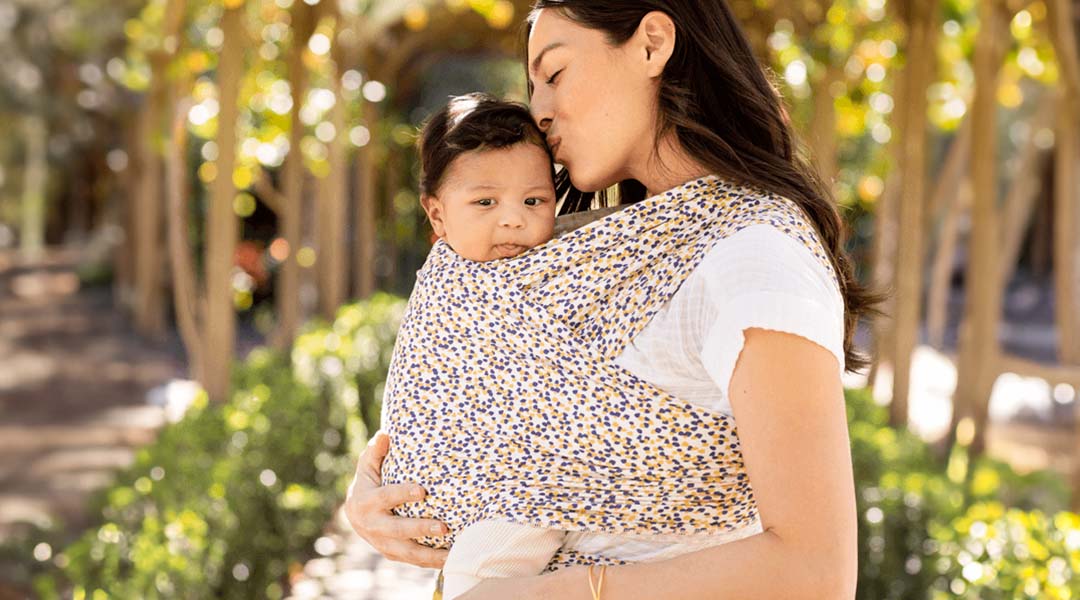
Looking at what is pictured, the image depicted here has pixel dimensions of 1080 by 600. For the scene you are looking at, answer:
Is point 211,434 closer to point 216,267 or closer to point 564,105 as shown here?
point 216,267

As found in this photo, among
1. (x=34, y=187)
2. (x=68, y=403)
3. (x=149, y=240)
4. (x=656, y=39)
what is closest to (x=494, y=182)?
(x=656, y=39)

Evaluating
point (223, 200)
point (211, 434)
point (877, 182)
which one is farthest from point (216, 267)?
point (877, 182)

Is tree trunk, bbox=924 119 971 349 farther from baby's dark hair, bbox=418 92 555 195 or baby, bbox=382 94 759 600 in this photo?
baby, bbox=382 94 759 600

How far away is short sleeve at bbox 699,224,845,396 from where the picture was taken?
1.45 metres

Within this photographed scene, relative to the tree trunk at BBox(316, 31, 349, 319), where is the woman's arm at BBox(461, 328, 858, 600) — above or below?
above

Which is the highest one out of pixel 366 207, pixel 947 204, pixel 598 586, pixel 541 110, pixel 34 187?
pixel 541 110

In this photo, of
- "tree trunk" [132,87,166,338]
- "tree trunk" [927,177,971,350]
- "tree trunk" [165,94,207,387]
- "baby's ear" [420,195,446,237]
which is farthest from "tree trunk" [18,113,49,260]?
"baby's ear" [420,195,446,237]

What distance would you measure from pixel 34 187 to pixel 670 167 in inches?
1945

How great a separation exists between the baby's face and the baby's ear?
0.08 m

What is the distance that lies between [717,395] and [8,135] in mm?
44668

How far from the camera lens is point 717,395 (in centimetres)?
160

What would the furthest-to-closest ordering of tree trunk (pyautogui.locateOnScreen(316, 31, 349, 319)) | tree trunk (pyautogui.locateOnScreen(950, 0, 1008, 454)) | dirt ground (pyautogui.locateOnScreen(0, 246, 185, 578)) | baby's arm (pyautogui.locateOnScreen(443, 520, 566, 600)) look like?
tree trunk (pyautogui.locateOnScreen(316, 31, 349, 319)) < dirt ground (pyautogui.locateOnScreen(0, 246, 185, 578)) < tree trunk (pyautogui.locateOnScreen(950, 0, 1008, 454)) < baby's arm (pyautogui.locateOnScreen(443, 520, 566, 600))

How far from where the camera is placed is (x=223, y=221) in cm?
651

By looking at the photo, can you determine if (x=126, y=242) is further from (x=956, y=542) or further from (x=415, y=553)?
(x=415, y=553)
